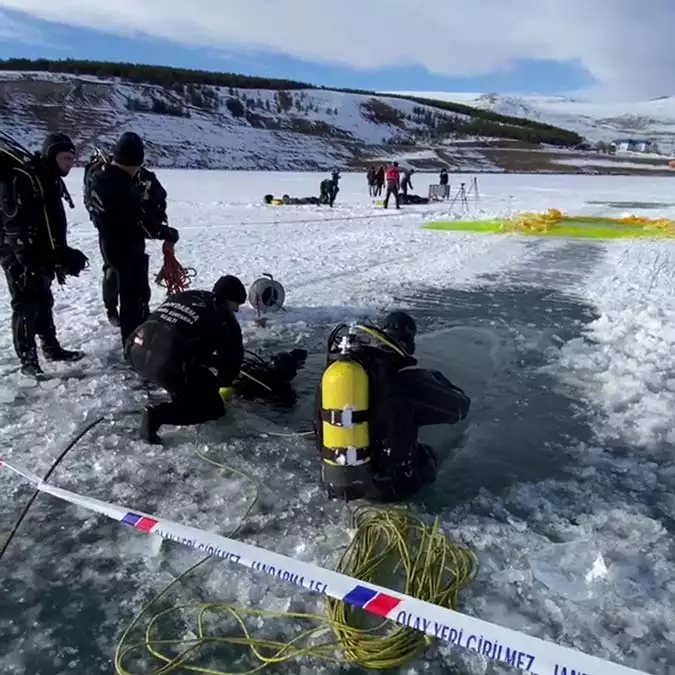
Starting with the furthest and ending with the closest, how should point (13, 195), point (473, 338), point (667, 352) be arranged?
1. point (473, 338)
2. point (667, 352)
3. point (13, 195)

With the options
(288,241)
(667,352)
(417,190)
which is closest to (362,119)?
(417,190)

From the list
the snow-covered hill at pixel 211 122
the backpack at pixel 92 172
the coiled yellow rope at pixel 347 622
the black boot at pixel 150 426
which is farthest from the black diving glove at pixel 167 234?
the snow-covered hill at pixel 211 122

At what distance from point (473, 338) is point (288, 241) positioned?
21.4ft

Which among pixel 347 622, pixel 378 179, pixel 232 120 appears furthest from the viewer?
pixel 232 120

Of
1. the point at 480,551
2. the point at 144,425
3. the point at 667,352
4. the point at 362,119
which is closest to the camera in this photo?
the point at 480,551

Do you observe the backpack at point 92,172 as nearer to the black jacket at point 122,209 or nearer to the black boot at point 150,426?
the black jacket at point 122,209

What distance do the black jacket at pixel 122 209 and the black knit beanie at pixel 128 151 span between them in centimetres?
8

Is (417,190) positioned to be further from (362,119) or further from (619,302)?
(362,119)

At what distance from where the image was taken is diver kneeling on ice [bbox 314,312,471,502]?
3.07 metres

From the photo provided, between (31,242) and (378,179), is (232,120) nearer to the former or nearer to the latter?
(378,179)

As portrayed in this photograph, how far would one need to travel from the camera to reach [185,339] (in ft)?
12.4

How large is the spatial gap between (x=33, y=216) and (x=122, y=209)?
0.63 meters

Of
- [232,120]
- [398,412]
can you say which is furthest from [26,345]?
[232,120]

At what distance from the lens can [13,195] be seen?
14.6 feet
